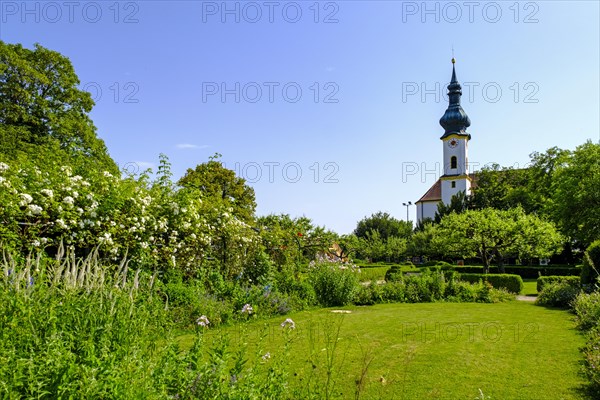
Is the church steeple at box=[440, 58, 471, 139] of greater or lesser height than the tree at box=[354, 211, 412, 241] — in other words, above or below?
above

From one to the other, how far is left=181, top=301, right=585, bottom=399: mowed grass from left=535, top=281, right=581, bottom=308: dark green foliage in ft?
8.11

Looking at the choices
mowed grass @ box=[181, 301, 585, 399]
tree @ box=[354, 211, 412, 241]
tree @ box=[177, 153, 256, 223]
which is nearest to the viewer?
mowed grass @ box=[181, 301, 585, 399]

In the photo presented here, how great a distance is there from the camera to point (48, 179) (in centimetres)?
754

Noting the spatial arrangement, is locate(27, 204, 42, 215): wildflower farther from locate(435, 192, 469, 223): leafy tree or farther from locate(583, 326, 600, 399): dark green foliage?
locate(435, 192, 469, 223): leafy tree

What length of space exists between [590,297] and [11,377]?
10.8m

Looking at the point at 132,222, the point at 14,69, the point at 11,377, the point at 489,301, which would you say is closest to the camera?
the point at 11,377

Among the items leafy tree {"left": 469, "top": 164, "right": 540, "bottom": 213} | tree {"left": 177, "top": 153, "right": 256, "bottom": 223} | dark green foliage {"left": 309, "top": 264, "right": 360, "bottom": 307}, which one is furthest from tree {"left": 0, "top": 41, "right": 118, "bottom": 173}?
leafy tree {"left": 469, "top": 164, "right": 540, "bottom": 213}

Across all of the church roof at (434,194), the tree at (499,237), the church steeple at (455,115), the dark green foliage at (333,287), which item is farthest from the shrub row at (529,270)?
the church steeple at (455,115)

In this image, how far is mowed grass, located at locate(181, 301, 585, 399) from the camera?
4692 mm

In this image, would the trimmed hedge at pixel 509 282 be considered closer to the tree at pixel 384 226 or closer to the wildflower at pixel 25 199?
the wildflower at pixel 25 199

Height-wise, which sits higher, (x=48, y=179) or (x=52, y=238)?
(x=48, y=179)

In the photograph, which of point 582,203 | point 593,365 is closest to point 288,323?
point 593,365

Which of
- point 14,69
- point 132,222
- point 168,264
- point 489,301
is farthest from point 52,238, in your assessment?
point 14,69

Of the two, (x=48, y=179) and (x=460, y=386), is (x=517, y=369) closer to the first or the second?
(x=460, y=386)
